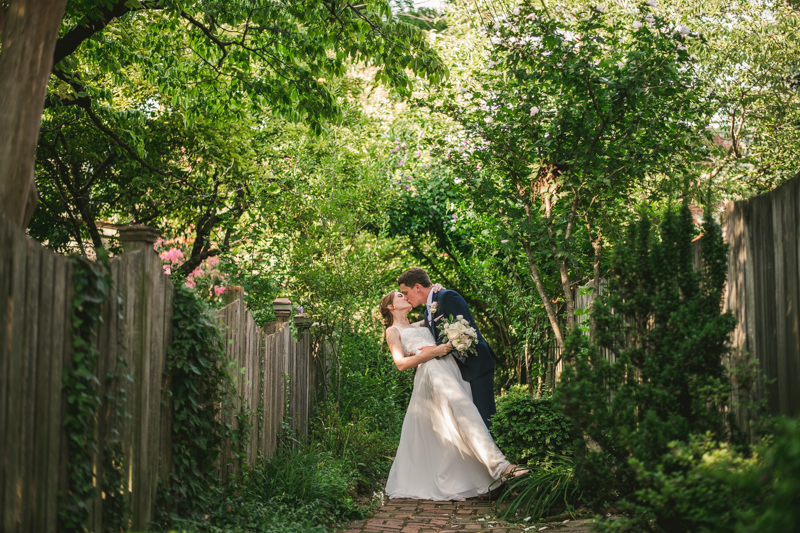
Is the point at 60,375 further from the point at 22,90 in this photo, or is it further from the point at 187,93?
the point at 187,93

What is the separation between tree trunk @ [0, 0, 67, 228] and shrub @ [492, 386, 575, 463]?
4146 millimetres

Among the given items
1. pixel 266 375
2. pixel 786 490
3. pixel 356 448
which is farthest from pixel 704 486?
pixel 356 448

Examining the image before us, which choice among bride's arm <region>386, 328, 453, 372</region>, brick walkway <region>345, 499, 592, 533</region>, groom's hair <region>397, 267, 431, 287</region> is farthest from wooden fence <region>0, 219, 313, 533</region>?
groom's hair <region>397, 267, 431, 287</region>

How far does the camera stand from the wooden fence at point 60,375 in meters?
2.32

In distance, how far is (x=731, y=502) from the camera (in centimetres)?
240

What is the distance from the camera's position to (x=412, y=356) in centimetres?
695

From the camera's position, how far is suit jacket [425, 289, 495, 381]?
6871 millimetres

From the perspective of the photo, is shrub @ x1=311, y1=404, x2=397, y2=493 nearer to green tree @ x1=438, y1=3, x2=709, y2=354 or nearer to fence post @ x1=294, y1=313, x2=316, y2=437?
fence post @ x1=294, y1=313, x2=316, y2=437

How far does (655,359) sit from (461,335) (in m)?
3.40

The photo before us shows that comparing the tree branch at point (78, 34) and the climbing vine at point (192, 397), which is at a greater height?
the tree branch at point (78, 34)

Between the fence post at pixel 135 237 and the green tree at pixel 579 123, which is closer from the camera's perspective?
the fence post at pixel 135 237

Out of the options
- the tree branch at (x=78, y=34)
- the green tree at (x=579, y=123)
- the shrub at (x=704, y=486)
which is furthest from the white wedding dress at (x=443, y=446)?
the tree branch at (x=78, y=34)

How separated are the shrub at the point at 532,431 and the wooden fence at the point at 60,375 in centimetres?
260

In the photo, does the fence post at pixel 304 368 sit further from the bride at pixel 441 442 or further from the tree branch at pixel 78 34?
the tree branch at pixel 78 34
